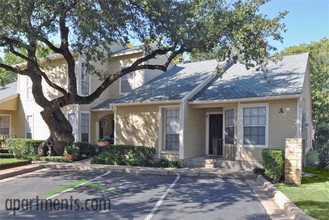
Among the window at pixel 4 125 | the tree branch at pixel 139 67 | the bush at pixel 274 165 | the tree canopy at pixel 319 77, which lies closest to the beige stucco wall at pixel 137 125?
the tree branch at pixel 139 67

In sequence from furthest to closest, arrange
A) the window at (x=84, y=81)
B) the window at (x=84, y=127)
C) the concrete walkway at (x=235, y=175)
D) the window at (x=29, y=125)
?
1. the window at (x=29, y=125)
2. the window at (x=84, y=127)
3. the window at (x=84, y=81)
4. the concrete walkway at (x=235, y=175)

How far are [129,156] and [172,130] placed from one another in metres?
2.46

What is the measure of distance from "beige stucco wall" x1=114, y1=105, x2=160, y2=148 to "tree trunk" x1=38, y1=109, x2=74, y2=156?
2670 millimetres

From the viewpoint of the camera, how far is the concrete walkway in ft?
22.9

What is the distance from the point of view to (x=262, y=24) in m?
11.6

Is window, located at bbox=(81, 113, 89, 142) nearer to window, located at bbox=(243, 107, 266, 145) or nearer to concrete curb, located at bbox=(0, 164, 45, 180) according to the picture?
concrete curb, located at bbox=(0, 164, 45, 180)

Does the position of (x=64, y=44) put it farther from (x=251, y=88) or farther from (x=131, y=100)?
(x=251, y=88)

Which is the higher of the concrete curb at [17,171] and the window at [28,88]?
the window at [28,88]

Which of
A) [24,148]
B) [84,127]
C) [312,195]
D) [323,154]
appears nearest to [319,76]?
[323,154]

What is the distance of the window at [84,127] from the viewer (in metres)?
19.6

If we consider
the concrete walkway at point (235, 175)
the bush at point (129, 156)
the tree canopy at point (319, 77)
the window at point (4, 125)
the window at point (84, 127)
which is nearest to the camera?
the concrete walkway at point (235, 175)

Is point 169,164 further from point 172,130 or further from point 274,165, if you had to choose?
point 274,165

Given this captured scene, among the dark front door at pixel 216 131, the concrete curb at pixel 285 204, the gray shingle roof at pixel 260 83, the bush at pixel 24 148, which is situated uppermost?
the gray shingle roof at pixel 260 83

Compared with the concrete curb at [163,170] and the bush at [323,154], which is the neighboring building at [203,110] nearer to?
the bush at [323,154]
